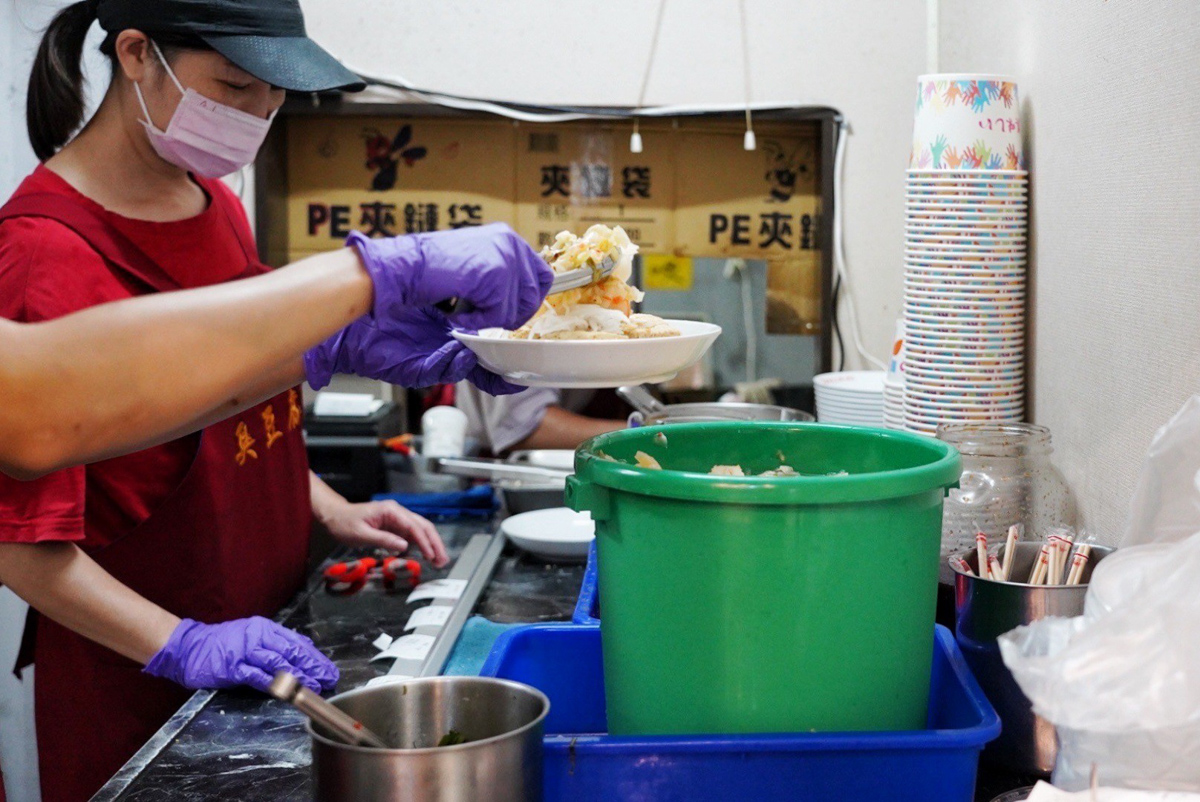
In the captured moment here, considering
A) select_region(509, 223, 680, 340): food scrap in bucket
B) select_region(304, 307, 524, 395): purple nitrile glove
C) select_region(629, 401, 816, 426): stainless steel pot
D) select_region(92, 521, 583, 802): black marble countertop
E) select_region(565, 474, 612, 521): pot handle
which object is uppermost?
select_region(509, 223, 680, 340): food scrap in bucket

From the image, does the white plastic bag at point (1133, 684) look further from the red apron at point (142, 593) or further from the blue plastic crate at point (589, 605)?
the red apron at point (142, 593)

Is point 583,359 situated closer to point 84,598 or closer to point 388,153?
point 84,598

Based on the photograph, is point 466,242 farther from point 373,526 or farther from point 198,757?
point 373,526

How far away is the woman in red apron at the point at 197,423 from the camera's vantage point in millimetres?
1833

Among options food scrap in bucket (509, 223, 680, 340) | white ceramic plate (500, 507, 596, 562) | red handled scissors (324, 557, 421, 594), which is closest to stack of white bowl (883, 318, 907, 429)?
white ceramic plate (500, 507, 596, 562)

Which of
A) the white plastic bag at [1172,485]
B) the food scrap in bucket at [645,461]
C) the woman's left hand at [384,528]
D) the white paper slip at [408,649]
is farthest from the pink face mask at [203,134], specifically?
the white plastic bag at [1172,485]

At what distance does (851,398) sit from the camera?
267 cm

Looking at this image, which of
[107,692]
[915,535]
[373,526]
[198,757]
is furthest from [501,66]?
[915,535]

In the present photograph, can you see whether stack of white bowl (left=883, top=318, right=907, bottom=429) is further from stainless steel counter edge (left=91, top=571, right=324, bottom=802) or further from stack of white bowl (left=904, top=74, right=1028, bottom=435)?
stainless steel counter edge (left=91, top=571, right=324, bottom=802)

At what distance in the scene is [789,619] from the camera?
42.3 inches

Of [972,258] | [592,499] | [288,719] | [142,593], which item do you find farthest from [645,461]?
[142,593]

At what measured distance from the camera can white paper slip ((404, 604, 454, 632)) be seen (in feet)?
6.80

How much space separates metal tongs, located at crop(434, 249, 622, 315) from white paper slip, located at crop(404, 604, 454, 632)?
765 mm

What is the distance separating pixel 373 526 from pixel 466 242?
4.52 feet
